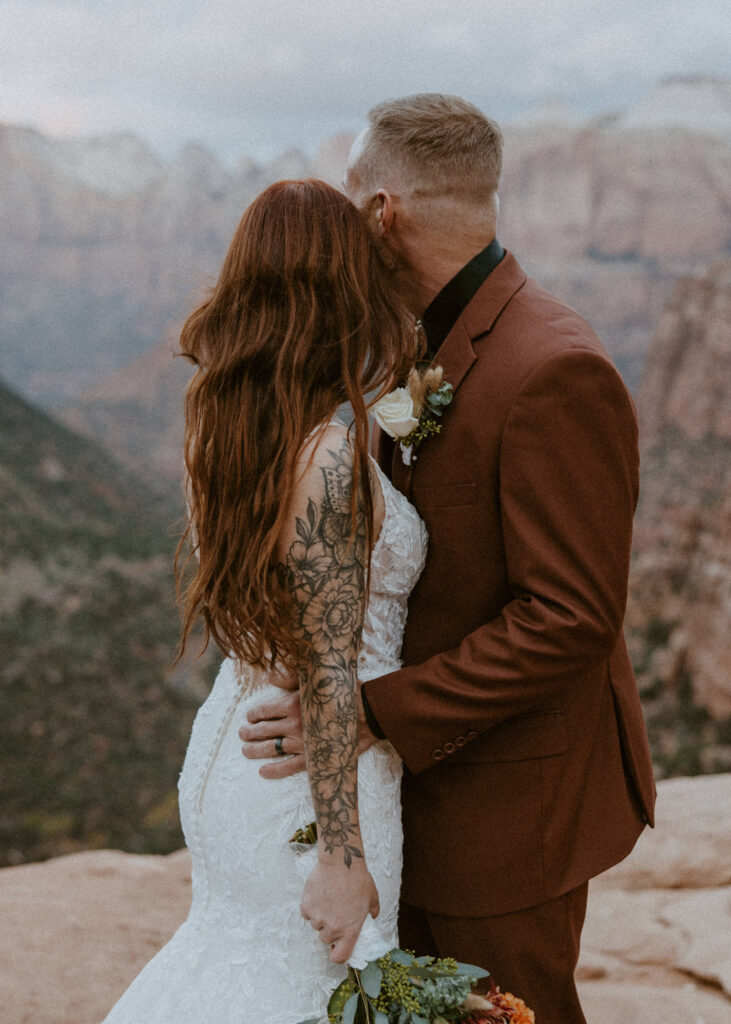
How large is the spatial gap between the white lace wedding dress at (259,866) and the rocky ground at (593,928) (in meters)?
1.01

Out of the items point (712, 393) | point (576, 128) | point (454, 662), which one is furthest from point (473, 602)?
point (576, 128)

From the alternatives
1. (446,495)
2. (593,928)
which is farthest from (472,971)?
(593,928)

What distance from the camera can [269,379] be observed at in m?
1.58

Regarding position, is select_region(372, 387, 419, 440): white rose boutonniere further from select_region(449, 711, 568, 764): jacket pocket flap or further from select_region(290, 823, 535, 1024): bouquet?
select_region(290, 823, 535, 1024): bouquet

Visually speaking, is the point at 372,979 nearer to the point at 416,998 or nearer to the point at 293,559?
the point at 416,998

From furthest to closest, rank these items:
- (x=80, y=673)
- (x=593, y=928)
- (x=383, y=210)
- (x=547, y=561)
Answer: (x=80, y=673), (x=593, y=928), (x=383, y=210), (x=547, y=561)

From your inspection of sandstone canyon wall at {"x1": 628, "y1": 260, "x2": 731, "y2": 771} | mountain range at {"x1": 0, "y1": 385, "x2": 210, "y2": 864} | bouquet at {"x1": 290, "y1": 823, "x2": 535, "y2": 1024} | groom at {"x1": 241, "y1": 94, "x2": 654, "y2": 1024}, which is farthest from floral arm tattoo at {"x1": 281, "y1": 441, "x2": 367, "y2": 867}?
sandstone canyon wall at {"x1": 628, "y1": 260, "x2": 731, "y2": 771}

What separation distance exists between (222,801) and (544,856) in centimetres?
69

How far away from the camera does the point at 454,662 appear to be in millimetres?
1691

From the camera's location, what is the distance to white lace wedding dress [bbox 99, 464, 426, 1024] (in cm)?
168

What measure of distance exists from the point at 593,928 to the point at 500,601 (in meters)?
2.01

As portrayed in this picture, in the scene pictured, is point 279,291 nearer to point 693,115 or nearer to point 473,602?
point 473,602

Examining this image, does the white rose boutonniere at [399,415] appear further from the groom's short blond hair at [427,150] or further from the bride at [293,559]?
the groom's short blond hair at [427,150]

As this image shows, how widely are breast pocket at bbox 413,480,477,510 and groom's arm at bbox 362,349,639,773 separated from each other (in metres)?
0.10
